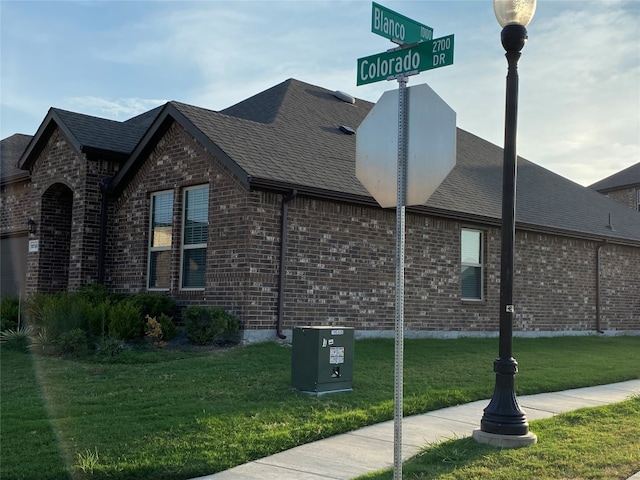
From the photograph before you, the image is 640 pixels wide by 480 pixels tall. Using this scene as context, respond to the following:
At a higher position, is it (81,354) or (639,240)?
(639,240)

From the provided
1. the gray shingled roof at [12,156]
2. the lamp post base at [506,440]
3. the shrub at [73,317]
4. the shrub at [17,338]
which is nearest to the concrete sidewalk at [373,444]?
the lamp post base at [506,440]

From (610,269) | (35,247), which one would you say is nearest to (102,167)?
(35,247)

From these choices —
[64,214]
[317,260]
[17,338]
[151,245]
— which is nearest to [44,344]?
[17,338]

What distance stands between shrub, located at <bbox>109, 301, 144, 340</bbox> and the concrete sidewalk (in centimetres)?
642

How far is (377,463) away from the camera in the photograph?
6504 mm

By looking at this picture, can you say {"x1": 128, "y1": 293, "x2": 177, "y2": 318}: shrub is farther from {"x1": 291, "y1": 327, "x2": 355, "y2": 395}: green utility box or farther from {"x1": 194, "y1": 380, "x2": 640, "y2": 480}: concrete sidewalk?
{"x1": 194, "y1": 380, "x2": 640, "y2": 480}: concrete sidewalk

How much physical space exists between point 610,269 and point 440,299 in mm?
8084

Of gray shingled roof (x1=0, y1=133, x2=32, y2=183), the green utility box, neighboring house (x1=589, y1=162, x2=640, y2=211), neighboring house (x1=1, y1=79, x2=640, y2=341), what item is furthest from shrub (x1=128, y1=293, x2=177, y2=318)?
neighboring house (x1=589, y1=162, x2=640, y2=211)

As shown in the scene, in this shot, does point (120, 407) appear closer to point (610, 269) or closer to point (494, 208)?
point (494, 208)

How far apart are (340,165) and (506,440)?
32.0 ft

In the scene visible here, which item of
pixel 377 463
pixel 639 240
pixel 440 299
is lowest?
pixel 377 463

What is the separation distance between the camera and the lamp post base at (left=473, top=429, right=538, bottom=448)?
6.93 meters

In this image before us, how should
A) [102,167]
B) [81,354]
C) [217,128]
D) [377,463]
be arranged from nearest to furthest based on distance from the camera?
[377,463] → [81,354] → [217,128] → [102,167]

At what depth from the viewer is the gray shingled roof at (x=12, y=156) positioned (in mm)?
19562
